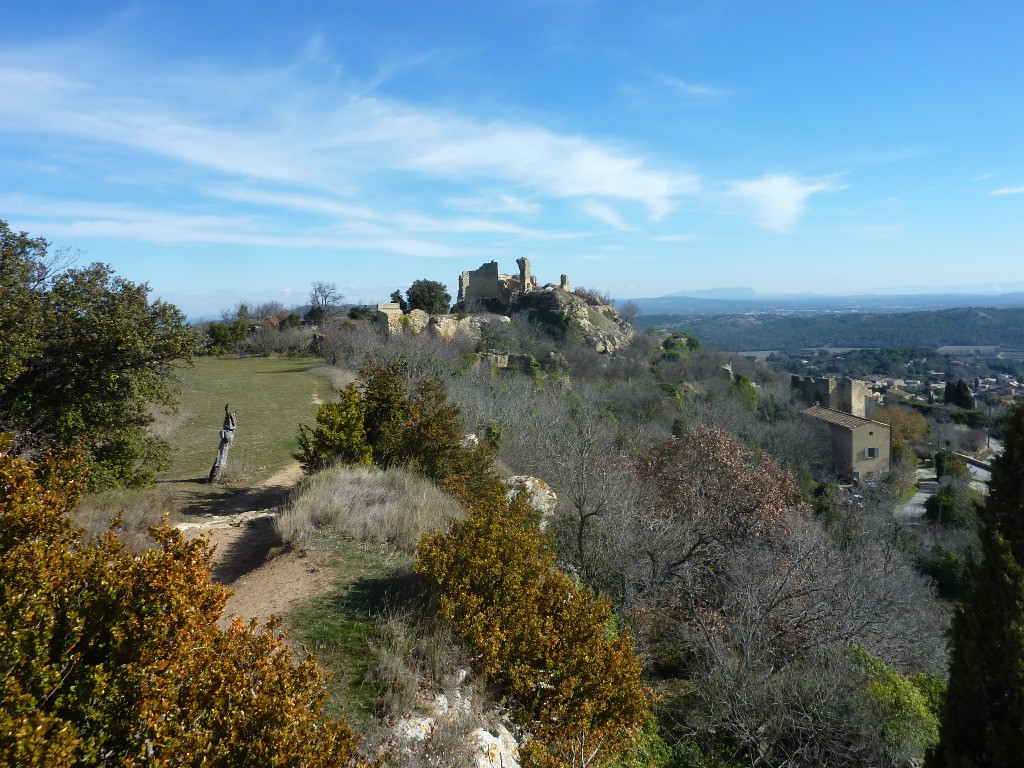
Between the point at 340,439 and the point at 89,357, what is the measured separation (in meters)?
4.47

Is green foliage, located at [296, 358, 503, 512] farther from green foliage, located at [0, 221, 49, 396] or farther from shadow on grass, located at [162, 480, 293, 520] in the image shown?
green foliage, located at [0, 221, 49, 396]

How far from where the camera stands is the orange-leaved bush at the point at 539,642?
5.20 metres

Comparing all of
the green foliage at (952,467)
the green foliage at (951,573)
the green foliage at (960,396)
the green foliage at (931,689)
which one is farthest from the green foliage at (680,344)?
the green foliage at (931,689)

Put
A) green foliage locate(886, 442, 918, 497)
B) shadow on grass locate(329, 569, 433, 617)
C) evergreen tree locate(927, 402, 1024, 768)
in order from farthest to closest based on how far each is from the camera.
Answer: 1. green foliage locate(886, 442, 918, 497)
2. shadow on grass locate(329, 569, 433, 617)
3. evergreen tree locate(927, 402, 1024, 768)

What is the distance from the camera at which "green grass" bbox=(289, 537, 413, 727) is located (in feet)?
16.4

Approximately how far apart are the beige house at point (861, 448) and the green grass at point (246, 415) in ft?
87.0

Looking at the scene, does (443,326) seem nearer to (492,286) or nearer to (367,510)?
(492,286)

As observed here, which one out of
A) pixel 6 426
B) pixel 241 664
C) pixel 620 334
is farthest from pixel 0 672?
pixel 620 334

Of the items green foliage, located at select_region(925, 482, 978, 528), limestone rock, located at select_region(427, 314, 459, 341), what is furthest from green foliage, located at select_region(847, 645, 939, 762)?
limestone rock, located at select_region(427, 314, 459, 341)

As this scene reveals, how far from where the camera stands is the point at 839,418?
33625 millimetres

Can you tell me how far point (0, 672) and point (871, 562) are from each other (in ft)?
54.0

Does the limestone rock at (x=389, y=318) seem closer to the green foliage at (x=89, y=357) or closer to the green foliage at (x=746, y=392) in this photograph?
the green foliage at (x=746, y=392)

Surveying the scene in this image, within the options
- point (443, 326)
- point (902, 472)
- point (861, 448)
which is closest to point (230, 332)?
point (443, 326)

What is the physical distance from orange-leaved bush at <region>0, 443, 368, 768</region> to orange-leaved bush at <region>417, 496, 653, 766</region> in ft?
7.55
